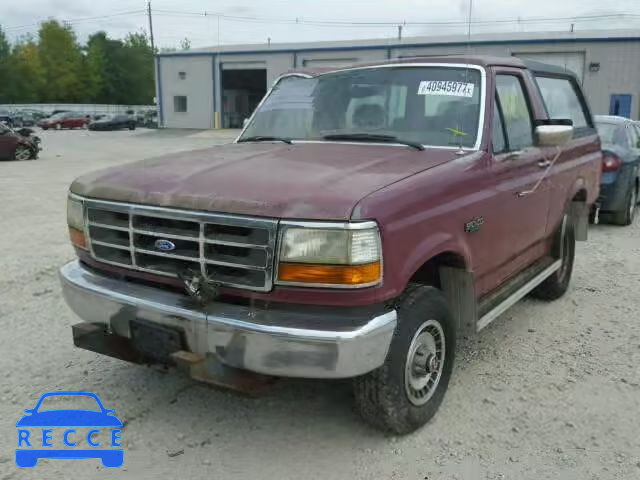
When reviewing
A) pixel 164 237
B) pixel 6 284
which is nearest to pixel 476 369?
pixel 164 237

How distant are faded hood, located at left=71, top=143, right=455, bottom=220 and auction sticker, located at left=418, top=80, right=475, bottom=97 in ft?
1.74

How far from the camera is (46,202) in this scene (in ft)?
36.9

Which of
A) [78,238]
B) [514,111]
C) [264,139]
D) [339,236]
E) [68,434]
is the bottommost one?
[68,434]

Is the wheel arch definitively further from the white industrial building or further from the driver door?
the white industrial building

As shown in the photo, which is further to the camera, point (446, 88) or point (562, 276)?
point (562, 276)

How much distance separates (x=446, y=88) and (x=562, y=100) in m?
1.98

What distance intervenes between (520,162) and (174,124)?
4457 cm

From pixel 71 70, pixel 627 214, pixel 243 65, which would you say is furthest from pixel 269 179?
pixel 71 70

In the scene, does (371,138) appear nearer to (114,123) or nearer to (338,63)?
(338,63)

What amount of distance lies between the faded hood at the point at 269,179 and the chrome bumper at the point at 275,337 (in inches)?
18.5

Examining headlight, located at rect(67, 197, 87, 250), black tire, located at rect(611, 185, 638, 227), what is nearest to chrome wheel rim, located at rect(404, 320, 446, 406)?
headlight, located at rect(67, 197, 87, 250)

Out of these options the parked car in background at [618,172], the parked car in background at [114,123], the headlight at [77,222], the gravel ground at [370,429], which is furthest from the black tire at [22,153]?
the parked car in background at [114,123]

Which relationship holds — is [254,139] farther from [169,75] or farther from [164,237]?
[169,75]

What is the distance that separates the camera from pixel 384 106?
13.6 ft
